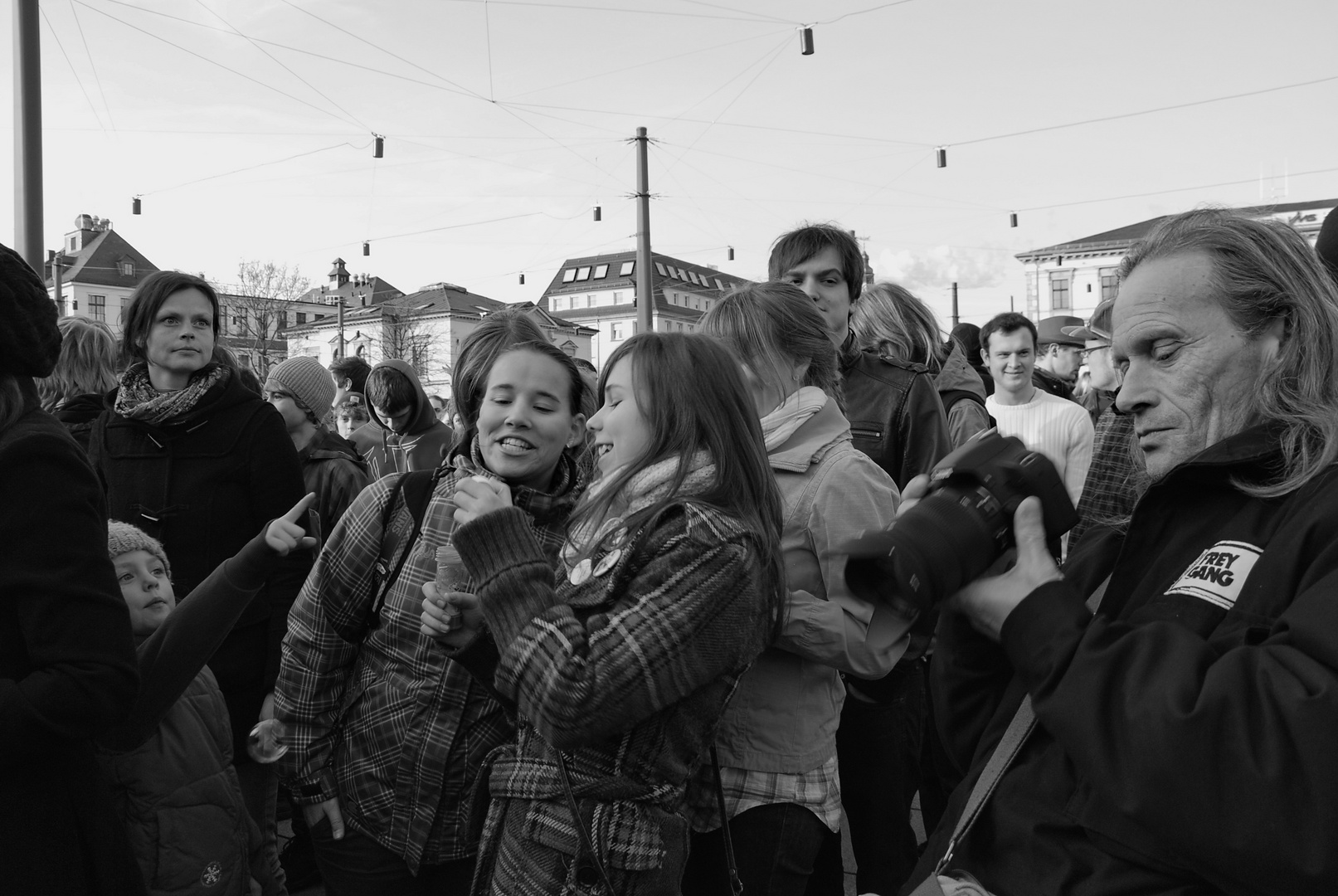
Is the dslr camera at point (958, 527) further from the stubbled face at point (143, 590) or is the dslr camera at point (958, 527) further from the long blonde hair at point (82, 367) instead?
the long blonde hair at point (82, 367)

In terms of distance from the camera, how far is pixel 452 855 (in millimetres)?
2170

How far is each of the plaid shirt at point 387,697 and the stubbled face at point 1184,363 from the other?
1.39 metres

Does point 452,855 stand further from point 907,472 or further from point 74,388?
point 74,388

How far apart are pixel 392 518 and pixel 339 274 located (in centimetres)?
8190

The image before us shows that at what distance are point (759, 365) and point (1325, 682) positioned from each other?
177cm

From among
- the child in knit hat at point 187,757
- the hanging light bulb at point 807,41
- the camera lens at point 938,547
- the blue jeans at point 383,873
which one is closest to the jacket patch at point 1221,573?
the camera lens at point 938,547

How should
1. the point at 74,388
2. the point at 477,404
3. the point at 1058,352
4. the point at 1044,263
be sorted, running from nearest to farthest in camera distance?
the point at 477,404 → the point at 74,388 → the point at 1058,352 → the point at 1044,263

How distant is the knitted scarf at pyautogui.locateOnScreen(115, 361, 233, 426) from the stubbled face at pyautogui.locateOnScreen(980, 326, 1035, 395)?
14.1ft

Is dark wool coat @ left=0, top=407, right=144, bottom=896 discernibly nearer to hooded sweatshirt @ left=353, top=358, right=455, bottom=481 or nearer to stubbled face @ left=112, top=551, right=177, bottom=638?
stubbled face @ left=112, top=551, right=177, bottom=638

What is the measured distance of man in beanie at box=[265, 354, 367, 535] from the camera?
4.74 metres

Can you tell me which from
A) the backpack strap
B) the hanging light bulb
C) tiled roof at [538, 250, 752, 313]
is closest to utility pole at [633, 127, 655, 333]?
the hanging light bulb

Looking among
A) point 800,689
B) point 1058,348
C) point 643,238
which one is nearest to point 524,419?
point 800,689

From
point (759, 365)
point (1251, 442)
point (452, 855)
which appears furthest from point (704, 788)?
point (1251, 442)

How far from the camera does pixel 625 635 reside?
1.73m
